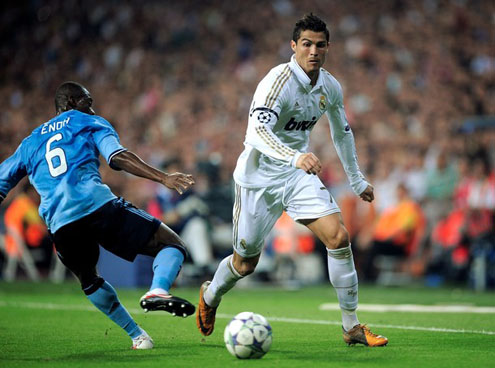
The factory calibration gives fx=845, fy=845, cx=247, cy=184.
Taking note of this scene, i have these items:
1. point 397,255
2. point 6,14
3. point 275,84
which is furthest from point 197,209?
point 6,14

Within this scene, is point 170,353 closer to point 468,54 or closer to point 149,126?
point 468,54

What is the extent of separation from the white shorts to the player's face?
86 cm

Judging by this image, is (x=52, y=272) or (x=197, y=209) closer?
(x=197, y=209)

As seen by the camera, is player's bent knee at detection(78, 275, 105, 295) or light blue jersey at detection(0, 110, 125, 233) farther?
player's bent knee at detection(78, 275, 105, 295)

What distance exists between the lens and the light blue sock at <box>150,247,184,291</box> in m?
5.87

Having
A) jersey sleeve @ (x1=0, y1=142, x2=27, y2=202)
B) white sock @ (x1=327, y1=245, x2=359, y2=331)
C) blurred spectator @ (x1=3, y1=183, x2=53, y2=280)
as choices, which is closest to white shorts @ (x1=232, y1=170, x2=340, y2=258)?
white sock @ (x1=327, y1=245, x2=359, y2=331)

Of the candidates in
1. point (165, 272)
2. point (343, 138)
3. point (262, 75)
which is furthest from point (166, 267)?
point (262, 75)

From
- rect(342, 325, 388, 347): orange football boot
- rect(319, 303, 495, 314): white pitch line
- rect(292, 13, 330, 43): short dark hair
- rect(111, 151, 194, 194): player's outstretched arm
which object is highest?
rect(292, 13, 330, 43): short dark hair

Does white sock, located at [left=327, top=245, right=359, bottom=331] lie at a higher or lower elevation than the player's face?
lower

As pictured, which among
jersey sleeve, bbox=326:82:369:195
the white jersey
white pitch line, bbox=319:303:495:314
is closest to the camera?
the white jersey

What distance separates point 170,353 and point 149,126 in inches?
605

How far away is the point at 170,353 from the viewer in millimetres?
6262

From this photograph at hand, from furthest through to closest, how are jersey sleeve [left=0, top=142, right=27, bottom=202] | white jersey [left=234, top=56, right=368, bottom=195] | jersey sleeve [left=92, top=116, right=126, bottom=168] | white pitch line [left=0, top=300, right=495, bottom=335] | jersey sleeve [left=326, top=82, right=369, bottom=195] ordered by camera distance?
white pitch line [left=0, top=300, right=495, bottom=335], jersey sleeve [left=326, top=82, right=369, bottom=195], white jersey [left=234, top=56, right=368, bottom=195], jersey sleeve [left=0, top=142, right=27, bottom=202], jersey sleeve [left=92, top=116, right=126, bottom=168]

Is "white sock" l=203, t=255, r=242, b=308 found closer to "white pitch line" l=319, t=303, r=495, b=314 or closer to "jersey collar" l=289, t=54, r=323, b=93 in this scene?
"jersey collar" l=289, t=54, r=323, b=93
